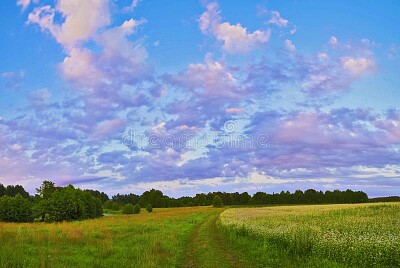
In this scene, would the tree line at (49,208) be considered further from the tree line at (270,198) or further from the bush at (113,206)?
the tree line at (270,198)

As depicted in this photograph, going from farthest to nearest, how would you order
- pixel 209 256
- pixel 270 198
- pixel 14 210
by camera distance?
pixel 270 198 < pixel 14 210 < pixel 209 256

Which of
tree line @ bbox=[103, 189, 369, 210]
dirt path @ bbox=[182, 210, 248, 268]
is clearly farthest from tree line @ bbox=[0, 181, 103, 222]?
tree line @ bbox=[103, 189, 369, 210]

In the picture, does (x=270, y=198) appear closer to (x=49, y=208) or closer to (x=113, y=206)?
(x=113, y=206)

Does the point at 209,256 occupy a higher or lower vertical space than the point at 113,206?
higher

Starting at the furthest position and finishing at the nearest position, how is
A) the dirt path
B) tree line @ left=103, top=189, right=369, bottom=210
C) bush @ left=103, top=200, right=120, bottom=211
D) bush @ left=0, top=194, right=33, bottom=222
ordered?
tree line @ left=103, top=189, right=369, bottom=210, bush @ left=103, top=200, right=120, bottom=211, bush @ left=0, top=194, right=33, bottom=222, the dirt path

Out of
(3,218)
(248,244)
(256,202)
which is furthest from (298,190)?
(248,244)

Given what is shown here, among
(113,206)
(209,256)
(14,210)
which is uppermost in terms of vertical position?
(14,210)

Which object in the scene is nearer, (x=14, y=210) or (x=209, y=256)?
(x=209, y=256)

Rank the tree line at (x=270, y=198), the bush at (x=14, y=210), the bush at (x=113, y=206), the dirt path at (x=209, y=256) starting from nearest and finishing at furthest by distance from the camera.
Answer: the dirt path at (x=209, y=256) < the bush at (x=14, y=210) < the bush at (x=113, y=206) < the tree line at (x=270, y=198)

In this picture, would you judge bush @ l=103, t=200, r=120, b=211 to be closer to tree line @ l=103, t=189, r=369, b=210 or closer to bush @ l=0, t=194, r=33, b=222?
tree line @ l=103, t=189, r=369, b=210

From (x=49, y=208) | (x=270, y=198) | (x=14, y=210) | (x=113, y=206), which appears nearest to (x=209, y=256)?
(x=49, y=208)

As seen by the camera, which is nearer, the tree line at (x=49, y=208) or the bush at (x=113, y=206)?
the tree line at (x=49, y=208)

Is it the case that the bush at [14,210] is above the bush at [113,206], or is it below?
above

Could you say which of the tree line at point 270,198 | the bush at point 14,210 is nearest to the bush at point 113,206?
the tree line at point 270,198
